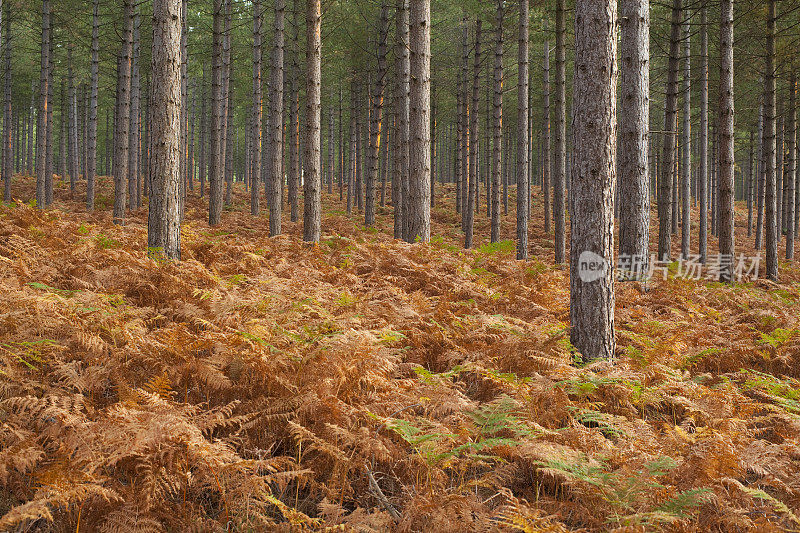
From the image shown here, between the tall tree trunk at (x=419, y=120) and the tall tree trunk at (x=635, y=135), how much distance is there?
12.1 ft

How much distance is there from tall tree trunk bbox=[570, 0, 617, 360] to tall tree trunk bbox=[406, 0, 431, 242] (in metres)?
5.66

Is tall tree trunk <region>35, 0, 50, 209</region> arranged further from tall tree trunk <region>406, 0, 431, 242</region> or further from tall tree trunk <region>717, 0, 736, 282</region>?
tall tree trunk <region>717, 0, 736, 282</region>

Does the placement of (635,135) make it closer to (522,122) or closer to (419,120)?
(419,120)

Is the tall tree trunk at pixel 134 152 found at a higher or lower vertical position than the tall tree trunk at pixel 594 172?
higher

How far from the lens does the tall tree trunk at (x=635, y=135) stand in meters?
8.77

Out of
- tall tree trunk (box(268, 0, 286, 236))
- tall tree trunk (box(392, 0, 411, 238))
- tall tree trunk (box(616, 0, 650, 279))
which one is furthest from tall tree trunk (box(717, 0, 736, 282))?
tall tree trunk (box(268, 0, 286, 236))

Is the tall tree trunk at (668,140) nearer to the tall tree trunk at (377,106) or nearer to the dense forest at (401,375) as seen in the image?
the dense forest at (401,375)

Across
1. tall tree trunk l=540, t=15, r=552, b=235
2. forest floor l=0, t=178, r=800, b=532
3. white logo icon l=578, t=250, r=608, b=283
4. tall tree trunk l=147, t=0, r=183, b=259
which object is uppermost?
tall tree trunk l=540, t=15, r=552, b=235

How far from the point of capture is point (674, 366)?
5.43m

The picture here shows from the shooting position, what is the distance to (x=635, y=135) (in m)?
9.00

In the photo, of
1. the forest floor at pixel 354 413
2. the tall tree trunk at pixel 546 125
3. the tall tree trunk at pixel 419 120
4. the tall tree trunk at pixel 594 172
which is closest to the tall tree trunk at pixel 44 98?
the forest floor at pixel 354 413

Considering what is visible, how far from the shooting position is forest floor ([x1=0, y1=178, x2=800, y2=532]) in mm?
2650

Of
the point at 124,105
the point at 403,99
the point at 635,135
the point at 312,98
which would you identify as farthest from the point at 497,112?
the point at 124,105

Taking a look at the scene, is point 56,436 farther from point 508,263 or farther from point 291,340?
point 508,263
